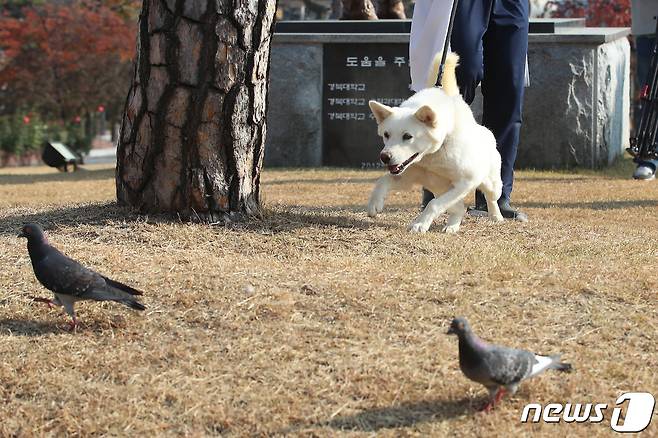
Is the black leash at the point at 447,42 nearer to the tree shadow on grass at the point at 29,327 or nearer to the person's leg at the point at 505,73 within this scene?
the person's leg at the point at 505,73

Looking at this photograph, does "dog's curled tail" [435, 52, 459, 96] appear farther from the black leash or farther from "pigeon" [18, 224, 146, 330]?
"pigeon" [18, 224, 146, 330]

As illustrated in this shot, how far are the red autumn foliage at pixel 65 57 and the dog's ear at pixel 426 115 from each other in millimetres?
21651

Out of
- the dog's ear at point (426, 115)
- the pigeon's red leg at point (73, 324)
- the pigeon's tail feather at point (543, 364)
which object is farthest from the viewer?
the dog's ear at point (426, 115)

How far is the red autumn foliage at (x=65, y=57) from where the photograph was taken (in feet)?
86.2

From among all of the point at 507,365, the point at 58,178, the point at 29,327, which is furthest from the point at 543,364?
the point at 58,178

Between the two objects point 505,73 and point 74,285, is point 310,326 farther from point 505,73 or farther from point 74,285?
point 505,73

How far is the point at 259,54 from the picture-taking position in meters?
5.65

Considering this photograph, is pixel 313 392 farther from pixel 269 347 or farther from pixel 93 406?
pixel 93 406

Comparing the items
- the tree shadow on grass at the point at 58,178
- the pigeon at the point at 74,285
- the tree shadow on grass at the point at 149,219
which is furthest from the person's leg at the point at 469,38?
the tree shadow on grass at the point at 58,178

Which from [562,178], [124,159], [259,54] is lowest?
[562,178]

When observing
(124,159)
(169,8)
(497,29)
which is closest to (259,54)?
(169,8)

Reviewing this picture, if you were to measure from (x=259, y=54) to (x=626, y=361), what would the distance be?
251cm

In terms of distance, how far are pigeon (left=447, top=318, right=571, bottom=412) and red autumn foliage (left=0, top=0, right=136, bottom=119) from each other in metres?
23.6

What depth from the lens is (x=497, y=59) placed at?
6.75 metres
